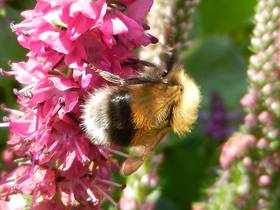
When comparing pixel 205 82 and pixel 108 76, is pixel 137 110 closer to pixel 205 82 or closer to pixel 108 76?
pixel 108 76

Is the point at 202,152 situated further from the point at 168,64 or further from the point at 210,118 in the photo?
the point at 168,64

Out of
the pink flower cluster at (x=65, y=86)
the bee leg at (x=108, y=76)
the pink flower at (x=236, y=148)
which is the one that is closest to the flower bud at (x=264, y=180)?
the pink flower at (x=236, y=148)

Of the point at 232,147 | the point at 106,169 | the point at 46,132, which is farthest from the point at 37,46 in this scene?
the point at 232,147

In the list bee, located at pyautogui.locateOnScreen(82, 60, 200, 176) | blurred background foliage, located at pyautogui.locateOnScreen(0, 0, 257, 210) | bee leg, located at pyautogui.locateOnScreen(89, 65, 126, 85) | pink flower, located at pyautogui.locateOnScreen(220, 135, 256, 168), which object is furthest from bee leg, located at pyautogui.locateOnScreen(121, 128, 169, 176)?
blurred background foliage, located at pyautogui.locateOnScreen(0, 0, 257, 210)

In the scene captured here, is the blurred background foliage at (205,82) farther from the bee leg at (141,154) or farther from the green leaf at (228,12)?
the bee leg at (141,154)

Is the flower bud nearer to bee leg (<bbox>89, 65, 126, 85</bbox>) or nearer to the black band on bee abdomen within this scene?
the black band on bee abdomen
